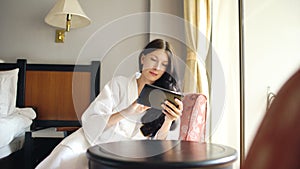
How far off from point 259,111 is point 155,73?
0.83 m

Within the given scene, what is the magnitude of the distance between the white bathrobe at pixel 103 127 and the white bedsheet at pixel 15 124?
2.08 feet

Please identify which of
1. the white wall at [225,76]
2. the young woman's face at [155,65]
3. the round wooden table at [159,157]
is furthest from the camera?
the white wall at [225,76]

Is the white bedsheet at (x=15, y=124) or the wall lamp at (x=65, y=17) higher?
the wall lamp at (x=65, y=17)

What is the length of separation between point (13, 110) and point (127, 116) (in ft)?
4.11

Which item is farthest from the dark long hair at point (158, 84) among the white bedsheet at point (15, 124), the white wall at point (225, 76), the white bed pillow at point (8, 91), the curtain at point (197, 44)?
the white bed pillow at point (8, 91)

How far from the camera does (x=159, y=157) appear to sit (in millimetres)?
936

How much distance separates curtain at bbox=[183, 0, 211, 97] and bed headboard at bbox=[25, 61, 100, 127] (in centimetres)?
87

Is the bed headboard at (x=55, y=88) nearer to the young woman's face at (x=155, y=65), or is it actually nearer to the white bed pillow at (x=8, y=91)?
the white bed pillow at (x=8, y=91)

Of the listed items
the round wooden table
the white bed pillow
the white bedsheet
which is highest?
the white bed pillow

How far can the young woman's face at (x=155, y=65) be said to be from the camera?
52.1 inches

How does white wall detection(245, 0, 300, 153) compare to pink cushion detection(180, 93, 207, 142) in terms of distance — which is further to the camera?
white wall detection(245, 0, 300, 153)

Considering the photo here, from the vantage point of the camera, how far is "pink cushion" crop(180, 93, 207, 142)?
1.54 metres

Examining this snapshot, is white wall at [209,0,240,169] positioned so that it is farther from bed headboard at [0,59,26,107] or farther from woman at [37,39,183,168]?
bed headboard at [0,59,26,107]

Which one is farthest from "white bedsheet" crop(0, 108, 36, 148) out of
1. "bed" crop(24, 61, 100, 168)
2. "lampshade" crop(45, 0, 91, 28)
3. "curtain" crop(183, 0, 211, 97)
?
"curtain" crop(183, 0, 211, 97)
